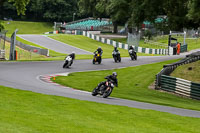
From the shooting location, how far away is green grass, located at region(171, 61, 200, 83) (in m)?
28.0

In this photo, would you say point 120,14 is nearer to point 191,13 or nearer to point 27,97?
point 191,13

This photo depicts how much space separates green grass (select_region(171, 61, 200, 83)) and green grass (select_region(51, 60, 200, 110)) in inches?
66.5

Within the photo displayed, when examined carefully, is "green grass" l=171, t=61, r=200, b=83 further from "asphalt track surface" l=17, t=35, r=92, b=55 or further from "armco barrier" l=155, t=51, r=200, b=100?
"asphalt track surface" l=17, t=35, r=92, b=55

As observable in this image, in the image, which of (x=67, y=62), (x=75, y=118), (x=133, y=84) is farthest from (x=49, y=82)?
(x=75, y=118)

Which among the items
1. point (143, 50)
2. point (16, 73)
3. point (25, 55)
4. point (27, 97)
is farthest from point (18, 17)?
point (27, 97)

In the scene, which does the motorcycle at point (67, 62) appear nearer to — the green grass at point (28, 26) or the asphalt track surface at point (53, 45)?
the asphalt track surface at point (53, 45)

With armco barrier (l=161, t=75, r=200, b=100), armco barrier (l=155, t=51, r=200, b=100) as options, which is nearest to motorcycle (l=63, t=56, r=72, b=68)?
armco barrier (l=155, t=51, r=200, b=100)

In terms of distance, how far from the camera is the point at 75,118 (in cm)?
1223

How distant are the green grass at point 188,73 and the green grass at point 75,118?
12928mm

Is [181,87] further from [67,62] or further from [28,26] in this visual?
[28,26]

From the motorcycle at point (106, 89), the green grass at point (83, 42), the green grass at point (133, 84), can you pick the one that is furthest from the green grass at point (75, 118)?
the green grass at point (83, 42)

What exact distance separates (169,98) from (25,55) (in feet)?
78.8

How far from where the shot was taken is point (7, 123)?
10195 mm

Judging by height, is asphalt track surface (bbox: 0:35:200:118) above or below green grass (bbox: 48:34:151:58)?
Answer: above
